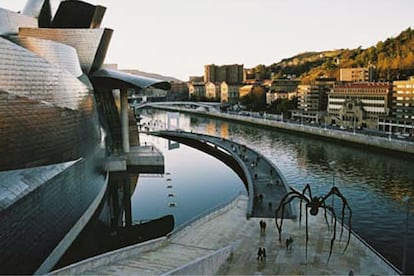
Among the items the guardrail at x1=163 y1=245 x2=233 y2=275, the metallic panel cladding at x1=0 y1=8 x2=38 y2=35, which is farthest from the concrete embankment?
the metallic panel cladding at x1=0 y1=8 x2=38 y2=35

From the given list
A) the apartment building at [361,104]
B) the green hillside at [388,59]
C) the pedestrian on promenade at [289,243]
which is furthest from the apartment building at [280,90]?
the pedestrian on promenade at [289,243]

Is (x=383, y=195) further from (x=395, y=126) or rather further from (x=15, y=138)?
(x=395, y=126)

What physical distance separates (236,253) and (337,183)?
1659 cm

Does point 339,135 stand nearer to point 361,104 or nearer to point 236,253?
point 361,104

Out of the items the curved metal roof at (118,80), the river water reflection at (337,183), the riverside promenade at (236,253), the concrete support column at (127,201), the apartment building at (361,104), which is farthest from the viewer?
the apartment building at (361,104)

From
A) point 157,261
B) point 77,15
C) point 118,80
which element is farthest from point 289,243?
point 77,15

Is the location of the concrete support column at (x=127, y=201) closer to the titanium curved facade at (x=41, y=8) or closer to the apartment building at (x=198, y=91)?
the titanium curved facade at (x=41, y=8)

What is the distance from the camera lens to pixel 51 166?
16.1 metres

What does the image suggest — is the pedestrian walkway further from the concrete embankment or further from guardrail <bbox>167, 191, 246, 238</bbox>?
the concrete embankment

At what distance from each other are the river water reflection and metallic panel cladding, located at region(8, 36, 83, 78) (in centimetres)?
880

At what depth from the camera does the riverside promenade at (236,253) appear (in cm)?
1243

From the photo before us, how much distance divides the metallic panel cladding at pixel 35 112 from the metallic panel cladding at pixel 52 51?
1.18m

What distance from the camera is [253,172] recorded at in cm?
2897

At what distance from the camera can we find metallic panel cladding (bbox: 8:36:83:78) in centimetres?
1786
